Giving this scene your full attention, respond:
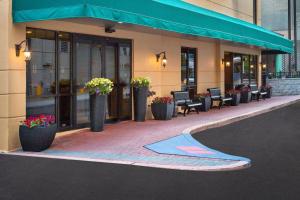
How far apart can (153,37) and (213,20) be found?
7.25 feet

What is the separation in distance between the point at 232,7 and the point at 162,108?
1045 centimetres

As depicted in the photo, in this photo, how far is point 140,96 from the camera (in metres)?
16.6

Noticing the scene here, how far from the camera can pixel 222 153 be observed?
1079cm

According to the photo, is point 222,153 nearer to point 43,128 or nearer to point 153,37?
point 43,128

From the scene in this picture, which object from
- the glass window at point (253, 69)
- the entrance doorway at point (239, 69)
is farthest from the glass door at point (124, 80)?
the glass window at point (253, 69)

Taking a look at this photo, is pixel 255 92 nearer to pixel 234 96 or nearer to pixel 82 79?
pixel 234 96

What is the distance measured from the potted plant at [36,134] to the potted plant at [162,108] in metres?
6.39

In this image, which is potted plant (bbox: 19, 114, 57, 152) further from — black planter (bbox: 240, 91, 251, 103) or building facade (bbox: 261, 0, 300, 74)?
building facade (bbox: 261, 0, 300, 74)

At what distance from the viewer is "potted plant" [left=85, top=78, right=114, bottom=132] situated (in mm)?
A: 13758

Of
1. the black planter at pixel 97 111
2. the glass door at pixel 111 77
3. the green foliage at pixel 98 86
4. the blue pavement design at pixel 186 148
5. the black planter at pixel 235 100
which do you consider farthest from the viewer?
the black planter at pixel 235 100

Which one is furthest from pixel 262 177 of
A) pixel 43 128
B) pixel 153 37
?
pixel 153 37

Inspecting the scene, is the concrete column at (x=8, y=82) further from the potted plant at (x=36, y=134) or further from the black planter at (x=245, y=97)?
the black planter at (x=245, y=97)

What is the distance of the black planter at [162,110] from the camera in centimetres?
1715

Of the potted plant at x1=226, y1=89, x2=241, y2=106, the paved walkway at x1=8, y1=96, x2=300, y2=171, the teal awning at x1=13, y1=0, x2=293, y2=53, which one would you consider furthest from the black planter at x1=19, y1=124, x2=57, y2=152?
the potted plant at x1=226, y1=89, x2=241, y2=106
